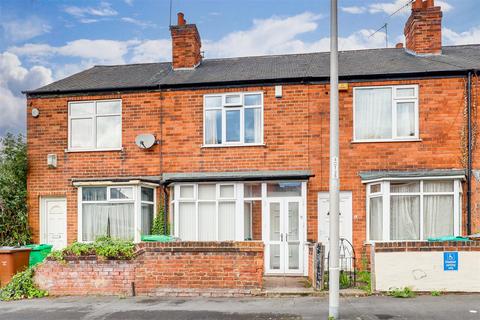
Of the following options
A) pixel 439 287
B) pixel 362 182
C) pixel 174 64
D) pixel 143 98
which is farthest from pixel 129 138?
pixel 439 287

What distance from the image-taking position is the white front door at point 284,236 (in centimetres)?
1314

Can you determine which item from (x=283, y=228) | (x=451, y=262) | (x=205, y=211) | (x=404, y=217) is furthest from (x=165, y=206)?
(x=451, y=262)

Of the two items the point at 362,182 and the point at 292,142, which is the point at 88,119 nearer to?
the point at 292,142

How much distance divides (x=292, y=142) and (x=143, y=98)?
475 centimetres

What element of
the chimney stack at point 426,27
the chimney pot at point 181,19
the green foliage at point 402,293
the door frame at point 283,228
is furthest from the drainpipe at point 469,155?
the chimney pot at point 181,19

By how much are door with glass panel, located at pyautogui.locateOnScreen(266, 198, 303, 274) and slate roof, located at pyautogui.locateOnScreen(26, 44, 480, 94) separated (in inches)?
145

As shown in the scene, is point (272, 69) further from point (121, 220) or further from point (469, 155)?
point (121, 220)

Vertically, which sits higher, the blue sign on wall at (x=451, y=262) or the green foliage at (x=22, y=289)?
the blue sign on wall at (x=451, y=262)

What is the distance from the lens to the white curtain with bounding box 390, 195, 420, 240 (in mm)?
13023

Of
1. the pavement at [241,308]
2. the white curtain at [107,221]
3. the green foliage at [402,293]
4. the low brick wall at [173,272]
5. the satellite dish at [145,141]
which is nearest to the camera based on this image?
the pavement at [241,308]

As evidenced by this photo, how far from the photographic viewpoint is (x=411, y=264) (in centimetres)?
1005

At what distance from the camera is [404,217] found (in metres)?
13.1

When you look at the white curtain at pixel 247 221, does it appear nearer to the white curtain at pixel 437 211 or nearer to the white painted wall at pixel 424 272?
the white painted wall at pixel 424 272

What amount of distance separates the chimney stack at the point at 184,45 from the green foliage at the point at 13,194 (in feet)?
19.0
